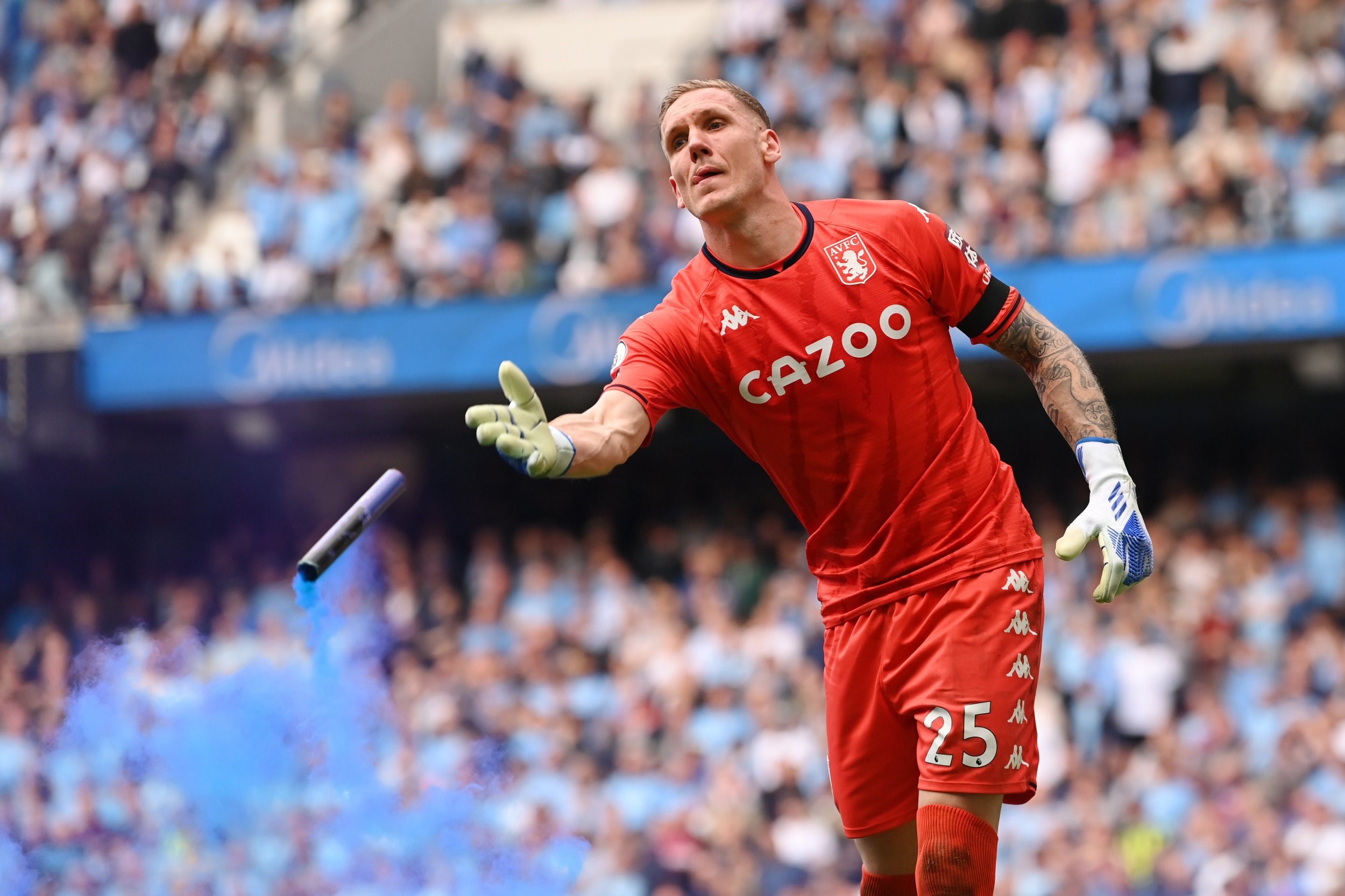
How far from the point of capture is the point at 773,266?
4992mm

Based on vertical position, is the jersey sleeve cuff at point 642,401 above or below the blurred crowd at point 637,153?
below

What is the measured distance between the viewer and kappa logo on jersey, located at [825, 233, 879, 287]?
4.96 m

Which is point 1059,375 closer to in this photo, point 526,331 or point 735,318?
point 735,318

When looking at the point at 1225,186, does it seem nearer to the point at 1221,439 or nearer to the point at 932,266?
the point at 1221,439

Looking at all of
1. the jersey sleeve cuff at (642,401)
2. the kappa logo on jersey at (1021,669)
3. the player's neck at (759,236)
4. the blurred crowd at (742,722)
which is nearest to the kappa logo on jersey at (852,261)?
the player's neck at (759,236)

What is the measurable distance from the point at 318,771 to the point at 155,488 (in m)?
10.7

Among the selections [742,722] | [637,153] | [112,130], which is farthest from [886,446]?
[112,130]

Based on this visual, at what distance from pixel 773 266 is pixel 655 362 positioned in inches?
17.8

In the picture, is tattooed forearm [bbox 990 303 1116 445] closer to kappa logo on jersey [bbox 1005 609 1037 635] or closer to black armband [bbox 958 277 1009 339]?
black armband [bbox 958 277 1009 339]

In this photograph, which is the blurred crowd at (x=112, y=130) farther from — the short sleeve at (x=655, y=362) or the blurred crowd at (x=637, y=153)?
the short sleeve at (x=655, y=362)

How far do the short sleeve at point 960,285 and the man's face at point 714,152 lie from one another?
1.71 feet

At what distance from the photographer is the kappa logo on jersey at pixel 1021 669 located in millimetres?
4922

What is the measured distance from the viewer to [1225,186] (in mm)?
12781

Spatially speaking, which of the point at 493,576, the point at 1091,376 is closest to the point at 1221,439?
the point at 493,576
